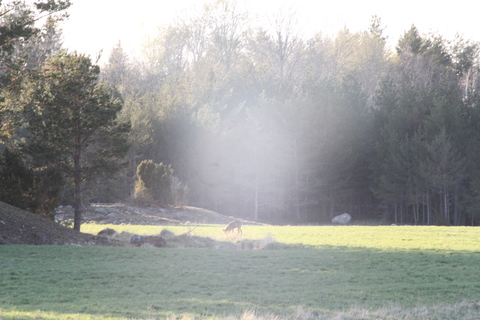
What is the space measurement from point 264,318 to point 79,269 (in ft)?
21.0

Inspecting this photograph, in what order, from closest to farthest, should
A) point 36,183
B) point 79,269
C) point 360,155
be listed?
point 79,269, point 36,183, point 360,155

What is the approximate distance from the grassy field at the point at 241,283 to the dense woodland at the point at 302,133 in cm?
2182

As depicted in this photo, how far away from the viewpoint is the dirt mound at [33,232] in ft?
56.0

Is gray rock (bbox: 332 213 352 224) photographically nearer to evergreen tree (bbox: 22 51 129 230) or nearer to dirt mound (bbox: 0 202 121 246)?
evergreen tree (bbox: 22 51 129 230)

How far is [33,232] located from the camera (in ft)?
57.9

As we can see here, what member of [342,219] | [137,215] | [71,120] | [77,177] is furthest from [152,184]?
[342,219]

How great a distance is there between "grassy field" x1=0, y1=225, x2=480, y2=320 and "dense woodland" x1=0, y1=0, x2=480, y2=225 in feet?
71.6

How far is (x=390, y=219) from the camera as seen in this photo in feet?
156

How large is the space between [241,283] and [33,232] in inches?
412

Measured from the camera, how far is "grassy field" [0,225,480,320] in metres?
8.30

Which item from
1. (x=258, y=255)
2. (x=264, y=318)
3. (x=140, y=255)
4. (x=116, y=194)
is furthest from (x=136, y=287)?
(x=116, y=194)

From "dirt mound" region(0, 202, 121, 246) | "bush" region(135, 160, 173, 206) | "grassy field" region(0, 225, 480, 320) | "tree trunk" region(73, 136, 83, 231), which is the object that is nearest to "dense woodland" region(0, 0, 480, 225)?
"bush" region(135, 160, 173, 206)

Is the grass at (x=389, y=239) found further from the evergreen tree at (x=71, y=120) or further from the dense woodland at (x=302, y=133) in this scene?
the dense woodland at (x=302, y=133)

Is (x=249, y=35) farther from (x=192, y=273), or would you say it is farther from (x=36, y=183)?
(x=192, y=273)
